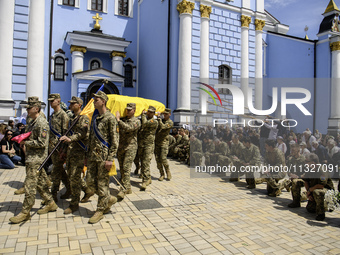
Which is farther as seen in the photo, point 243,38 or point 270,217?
point 243,38

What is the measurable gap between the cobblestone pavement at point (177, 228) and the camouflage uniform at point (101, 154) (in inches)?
21.3

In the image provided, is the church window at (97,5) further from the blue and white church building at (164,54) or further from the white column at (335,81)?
the white column at (335,81)

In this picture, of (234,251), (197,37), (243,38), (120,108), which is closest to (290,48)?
(243,38)

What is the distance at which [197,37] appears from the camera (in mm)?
18266

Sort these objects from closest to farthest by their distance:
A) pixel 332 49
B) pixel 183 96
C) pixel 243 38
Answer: pixel 183 96
pixel 243 38
pixel 332 49

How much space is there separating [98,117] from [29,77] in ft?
37.0

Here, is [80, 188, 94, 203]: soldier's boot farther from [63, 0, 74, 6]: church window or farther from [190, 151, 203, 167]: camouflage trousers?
[63, 0, 74, 6]: church window

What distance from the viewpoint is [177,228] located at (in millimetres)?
5066

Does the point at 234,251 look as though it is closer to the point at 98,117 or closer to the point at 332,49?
the point at 98,117

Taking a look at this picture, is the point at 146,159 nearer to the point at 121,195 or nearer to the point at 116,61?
the point at 121,195

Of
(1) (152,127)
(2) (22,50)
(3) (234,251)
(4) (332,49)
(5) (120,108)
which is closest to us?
(3) (234,251)

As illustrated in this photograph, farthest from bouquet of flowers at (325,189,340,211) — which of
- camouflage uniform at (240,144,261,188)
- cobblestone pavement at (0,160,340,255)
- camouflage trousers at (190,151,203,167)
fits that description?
camouflage trousers at (190,151,203,167)

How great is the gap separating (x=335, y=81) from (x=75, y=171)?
70.6 ft

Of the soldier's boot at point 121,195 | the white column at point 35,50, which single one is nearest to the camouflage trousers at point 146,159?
the soldier's boot at point 121,195
